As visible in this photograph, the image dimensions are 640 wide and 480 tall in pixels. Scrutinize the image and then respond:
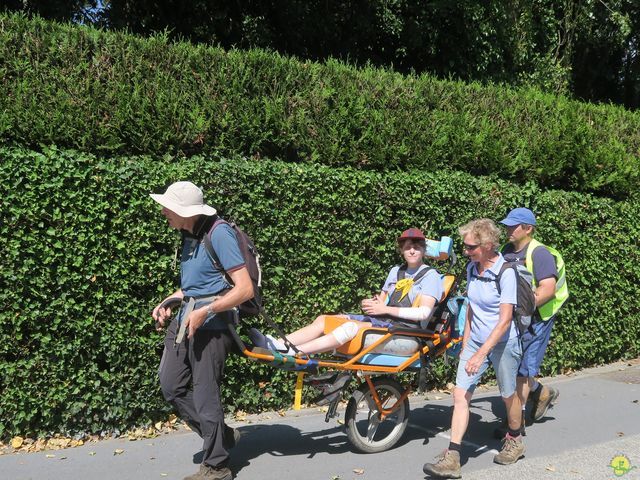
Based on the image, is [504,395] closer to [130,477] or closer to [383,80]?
[130,477]

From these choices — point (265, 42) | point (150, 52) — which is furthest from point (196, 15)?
point (150, 52)

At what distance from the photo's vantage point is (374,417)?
5.64 meters

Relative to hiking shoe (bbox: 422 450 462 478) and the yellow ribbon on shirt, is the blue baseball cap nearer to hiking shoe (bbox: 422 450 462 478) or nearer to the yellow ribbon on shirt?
the yellow ribbon on shirt

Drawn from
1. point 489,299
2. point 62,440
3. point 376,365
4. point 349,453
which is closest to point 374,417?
point 349,453

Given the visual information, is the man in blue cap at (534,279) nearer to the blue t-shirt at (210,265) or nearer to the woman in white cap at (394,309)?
the woman in white cap at (394,309)

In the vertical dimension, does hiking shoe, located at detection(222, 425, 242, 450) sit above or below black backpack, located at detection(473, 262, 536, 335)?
below

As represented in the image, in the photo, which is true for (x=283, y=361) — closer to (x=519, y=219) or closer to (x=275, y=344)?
(x=275, y=344)

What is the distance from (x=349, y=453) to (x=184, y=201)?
2466mm

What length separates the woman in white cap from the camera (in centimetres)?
536

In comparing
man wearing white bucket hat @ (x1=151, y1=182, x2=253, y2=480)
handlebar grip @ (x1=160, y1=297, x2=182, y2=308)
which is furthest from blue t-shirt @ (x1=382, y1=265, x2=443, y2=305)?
handlebar grip @ (x1=160, y1=297, x2=182, y2=308)

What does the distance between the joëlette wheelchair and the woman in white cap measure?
9 centimetres

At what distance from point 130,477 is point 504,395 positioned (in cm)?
286

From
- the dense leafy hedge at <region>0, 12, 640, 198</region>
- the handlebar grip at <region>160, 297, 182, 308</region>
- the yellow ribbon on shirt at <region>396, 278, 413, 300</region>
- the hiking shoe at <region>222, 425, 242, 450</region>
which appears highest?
the dense leafy hedge at <region>0, 12, 640, 198</region>

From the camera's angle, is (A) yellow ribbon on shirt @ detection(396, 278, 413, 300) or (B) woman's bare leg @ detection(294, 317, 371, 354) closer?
(B) woman's bare leg @ detection(294, 317, 371, 354)
